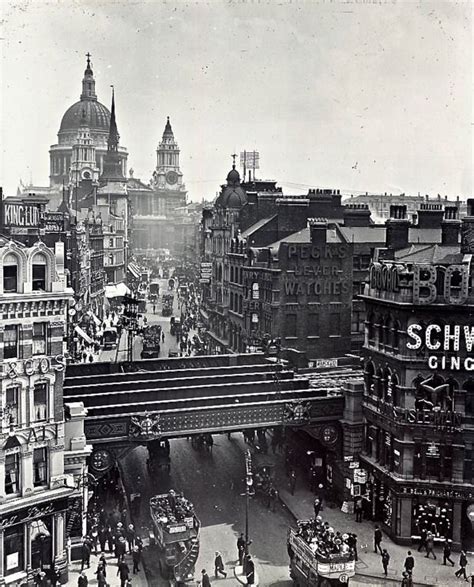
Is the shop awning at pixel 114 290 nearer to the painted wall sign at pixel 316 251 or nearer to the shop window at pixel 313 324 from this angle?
the shop window at pixel 313 324

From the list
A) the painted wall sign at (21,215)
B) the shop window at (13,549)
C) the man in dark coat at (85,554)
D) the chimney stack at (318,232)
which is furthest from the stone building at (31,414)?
the chimney stack at (318,232)

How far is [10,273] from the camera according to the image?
112ft

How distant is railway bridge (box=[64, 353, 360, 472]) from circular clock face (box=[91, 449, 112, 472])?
54 mm

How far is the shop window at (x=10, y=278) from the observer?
34.1 m

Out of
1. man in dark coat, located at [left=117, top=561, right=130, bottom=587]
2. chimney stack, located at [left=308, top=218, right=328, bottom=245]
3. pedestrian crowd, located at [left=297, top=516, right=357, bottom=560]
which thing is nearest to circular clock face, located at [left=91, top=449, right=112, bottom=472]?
man in dark coat, located at [left=117, top=561, right=130, bottom=587]

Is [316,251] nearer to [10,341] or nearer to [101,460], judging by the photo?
[101,460]

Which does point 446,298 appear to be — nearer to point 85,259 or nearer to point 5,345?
point 5,345

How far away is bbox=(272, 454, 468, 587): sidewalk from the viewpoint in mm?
36062

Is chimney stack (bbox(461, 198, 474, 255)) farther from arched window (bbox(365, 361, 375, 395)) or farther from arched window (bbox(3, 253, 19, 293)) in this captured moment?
arched window (bbox(3, 253, 19, 293))

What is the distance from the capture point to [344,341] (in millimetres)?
69938

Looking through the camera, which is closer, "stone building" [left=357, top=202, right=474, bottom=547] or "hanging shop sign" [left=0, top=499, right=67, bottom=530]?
"hanging shop sign" [left=0, top=499, right=67, bottom=530]

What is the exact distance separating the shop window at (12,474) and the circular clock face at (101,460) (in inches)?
260

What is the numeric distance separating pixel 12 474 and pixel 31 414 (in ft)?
9.14

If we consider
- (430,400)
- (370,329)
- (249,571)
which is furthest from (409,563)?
(370,329)
